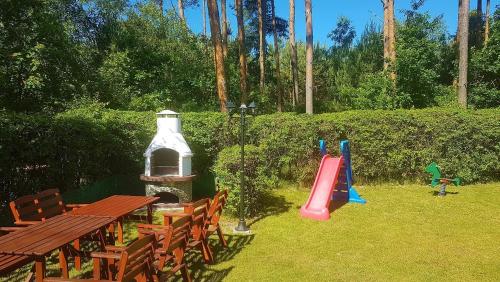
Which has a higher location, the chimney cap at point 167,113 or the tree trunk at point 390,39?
the tree trunk at point 390,39

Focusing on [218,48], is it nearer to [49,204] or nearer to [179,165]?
[179,165]

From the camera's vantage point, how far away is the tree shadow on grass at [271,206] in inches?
366

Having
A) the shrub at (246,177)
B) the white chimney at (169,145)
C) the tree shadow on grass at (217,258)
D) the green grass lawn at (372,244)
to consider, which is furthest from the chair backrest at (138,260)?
the white chimney at (169,145)

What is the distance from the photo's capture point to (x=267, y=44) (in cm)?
3541

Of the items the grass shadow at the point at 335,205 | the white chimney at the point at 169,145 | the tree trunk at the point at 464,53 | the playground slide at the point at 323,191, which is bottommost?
the grass shadow at the point at 335,205

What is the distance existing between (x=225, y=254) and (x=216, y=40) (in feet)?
33.0

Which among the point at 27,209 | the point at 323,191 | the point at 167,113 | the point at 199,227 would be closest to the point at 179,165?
the point at 167,113

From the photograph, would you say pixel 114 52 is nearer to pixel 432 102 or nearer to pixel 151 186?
pixel 151 186

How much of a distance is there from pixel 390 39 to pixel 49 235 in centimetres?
1746

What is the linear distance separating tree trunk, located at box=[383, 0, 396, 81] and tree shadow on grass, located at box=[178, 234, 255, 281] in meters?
12.7

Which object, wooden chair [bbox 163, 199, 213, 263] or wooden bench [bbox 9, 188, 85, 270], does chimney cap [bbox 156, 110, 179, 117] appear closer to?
wooden bench [bbox 9, 188, 85, 270]

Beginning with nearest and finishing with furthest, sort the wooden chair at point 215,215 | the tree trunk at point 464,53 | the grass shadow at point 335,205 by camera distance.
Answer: the wooden chair at point 215,215 → the grass shadow at point 335,205 → the tree trunk at point 464,53

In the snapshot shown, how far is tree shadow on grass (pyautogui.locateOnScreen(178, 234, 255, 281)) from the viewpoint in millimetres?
5766

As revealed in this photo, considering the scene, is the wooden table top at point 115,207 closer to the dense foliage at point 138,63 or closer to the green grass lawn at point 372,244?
the green grass lawn at point 372,244
